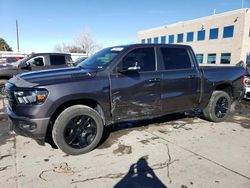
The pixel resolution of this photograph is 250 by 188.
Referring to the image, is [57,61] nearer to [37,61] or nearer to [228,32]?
[37,61]

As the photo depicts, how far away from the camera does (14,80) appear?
4223 mm

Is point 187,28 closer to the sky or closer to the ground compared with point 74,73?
closer to the sky

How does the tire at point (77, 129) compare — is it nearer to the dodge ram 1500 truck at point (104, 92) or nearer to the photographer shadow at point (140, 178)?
the dodge ram 1500 truck at point (104, 92)

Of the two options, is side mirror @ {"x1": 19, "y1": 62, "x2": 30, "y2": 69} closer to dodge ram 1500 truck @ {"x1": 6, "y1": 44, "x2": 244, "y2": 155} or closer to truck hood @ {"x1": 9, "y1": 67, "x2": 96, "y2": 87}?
dodge ram 1500 truck @ {"x1": 6, "y1": 44, "x2": 244, "y2": 155}

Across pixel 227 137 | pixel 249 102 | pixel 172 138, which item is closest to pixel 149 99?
pixel 172 138

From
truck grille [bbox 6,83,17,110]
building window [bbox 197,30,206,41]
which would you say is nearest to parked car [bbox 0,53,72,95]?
truck grille [bbox 6,83,17,110]

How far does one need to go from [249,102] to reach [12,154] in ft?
27.5

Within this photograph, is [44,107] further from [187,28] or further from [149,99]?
[187,28]

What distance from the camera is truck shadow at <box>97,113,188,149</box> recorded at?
4.87 m

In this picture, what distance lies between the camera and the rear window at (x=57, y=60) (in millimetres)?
11250

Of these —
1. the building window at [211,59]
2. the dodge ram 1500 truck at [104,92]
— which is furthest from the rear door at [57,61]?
the building window at [211,59]

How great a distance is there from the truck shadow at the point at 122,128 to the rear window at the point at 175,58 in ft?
5.15

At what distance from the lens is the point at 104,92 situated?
4.33 metres

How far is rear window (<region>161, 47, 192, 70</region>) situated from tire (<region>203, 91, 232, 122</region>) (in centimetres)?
120
